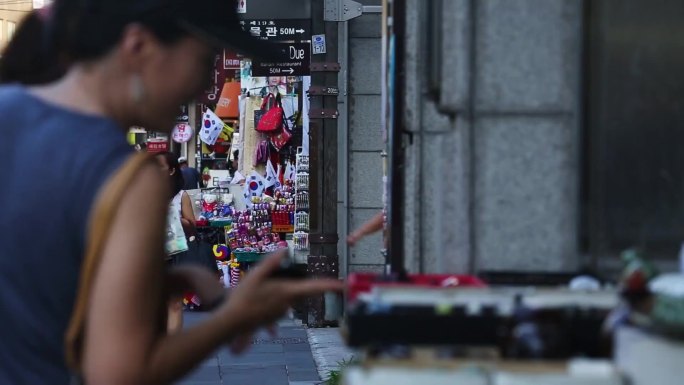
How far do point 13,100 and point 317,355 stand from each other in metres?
8.91

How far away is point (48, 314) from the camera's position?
255 centimetres

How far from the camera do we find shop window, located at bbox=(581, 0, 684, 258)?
4.79 m

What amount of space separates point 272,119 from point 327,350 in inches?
345

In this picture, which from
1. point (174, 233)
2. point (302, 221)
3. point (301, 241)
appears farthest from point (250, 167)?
point (174, 233)

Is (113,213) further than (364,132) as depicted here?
No

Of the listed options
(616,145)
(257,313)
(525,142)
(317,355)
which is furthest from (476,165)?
(317,355)

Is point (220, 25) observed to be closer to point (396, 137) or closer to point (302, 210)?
point (396, 137)

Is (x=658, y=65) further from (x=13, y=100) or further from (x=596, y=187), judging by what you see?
(x=13, y=100)

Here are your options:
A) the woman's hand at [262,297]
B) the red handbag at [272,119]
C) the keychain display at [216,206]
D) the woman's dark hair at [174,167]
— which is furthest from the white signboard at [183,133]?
the woman's hand at [262,297]

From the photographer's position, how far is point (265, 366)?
10.8 meters

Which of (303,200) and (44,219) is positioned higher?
(44,219)

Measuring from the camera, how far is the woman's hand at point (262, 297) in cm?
254

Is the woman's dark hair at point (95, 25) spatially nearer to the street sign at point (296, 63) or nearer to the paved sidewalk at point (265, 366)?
the paved sidewalk at point (265, 366)

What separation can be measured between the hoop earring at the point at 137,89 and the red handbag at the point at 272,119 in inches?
680
